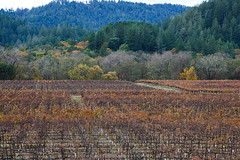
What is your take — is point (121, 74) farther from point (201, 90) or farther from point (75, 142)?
point (75, 142)

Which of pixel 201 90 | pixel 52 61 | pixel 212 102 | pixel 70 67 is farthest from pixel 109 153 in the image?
pixel 52 61

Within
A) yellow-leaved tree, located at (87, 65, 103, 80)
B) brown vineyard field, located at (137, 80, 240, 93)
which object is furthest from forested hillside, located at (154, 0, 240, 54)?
brown vineyard field, located at (137, 80, 240, 93)

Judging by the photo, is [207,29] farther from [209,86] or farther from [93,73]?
[209,86]

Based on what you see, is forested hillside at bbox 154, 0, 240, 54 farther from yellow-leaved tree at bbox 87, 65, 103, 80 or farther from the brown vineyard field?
the brown vineyard field

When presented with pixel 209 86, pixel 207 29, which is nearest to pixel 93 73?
pixel 209 86

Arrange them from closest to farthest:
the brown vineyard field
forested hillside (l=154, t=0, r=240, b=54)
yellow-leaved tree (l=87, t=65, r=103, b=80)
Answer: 1. the brown vineyard field
2. yellow-leaved tree (l=87, t=65, r=103, b=80)
3. forested hillside (l=154, t=0, r=240, b=54)

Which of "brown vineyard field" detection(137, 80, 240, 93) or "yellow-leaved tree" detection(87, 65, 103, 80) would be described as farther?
"yellow-leaved tree" detection(87, 65, 103, 80)

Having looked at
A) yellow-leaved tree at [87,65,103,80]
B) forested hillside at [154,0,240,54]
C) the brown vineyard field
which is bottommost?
yellow-leaved tree at [87,65,103,80]

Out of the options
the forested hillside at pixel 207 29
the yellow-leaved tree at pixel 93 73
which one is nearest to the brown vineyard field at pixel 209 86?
the yellow-leaved tree at pixel 93 73

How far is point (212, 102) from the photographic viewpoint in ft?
61.5

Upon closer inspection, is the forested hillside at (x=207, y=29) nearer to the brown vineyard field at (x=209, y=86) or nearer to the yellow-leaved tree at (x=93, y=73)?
the yellow-leaved tree at (x=93, y=73)

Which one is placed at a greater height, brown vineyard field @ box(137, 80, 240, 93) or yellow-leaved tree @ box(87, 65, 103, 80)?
brown vineyard field @ box(137, 80, 240, 93)

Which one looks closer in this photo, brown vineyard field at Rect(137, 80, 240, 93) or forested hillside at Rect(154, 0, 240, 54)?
brown vineyard field at Rect(137, 80, 240, 93)

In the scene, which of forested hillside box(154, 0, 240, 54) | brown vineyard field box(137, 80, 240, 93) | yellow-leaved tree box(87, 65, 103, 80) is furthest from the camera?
forested hillside box(154, 0, 240, 54)
